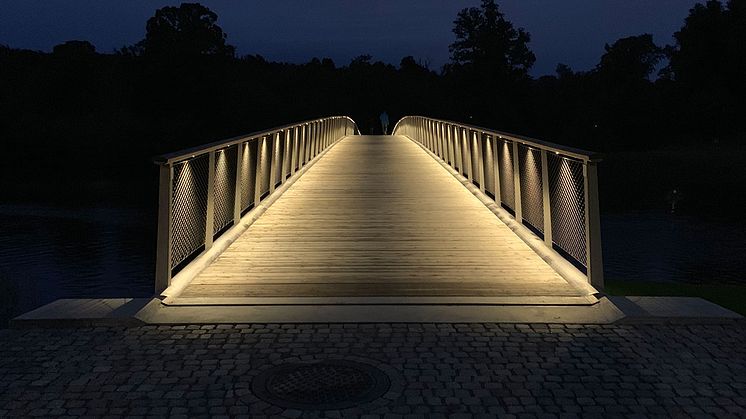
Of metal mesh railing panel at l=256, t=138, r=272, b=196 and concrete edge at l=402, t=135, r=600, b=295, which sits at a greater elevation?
metal mesh railing panel at l=256, t=138, r=272, b=196

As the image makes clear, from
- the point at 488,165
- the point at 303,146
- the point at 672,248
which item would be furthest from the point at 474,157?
the point at 672,248

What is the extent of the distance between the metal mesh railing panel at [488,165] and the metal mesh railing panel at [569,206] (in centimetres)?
354

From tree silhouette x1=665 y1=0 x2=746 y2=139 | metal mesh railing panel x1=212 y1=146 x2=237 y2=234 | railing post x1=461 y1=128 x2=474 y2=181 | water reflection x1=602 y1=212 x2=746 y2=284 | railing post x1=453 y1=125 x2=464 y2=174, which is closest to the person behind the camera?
metal mesh railing panel x1=212 y1=146 x2=237 y2=234

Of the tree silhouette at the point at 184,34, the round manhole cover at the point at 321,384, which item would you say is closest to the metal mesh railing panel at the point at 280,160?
the round manhole cover at the point at 321,384

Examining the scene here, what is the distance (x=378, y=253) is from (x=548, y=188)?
6.44ft

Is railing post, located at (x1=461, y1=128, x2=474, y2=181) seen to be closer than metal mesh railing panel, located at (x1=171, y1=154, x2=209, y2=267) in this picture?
No

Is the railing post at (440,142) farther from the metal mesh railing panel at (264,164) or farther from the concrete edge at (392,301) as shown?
the concrete edge at (392,301)

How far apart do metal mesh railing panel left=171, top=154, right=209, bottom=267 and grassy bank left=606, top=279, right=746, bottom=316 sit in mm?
4873

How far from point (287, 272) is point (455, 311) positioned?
209 centimetres

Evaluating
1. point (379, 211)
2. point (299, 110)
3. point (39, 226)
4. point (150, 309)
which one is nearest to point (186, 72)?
point (299, 110)

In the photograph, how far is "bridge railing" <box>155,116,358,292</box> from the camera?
610cm

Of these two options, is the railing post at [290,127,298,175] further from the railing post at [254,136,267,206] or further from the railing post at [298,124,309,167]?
the railing post at [254,136,267,206]

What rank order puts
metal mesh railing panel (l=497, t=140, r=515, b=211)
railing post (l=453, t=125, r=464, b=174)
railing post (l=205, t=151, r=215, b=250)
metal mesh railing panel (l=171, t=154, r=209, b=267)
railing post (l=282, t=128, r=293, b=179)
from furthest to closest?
railing post (l=453, t=125, r=464, b=174) < railing post (l=282, t=128, r=293, b=179) < metal mesh railing panel (l=497, t=140, r=515, b=211) < railing post (l=205, t=151, r=215, b=250) < metal mesh railing panel (l=171, t=154, r=209, b=267)

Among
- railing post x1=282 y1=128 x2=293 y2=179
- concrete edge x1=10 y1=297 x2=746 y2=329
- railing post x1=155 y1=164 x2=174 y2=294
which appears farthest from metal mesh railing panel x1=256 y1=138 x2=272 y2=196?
concrete edge x1=10 y1=297 x2=746 y2=329
